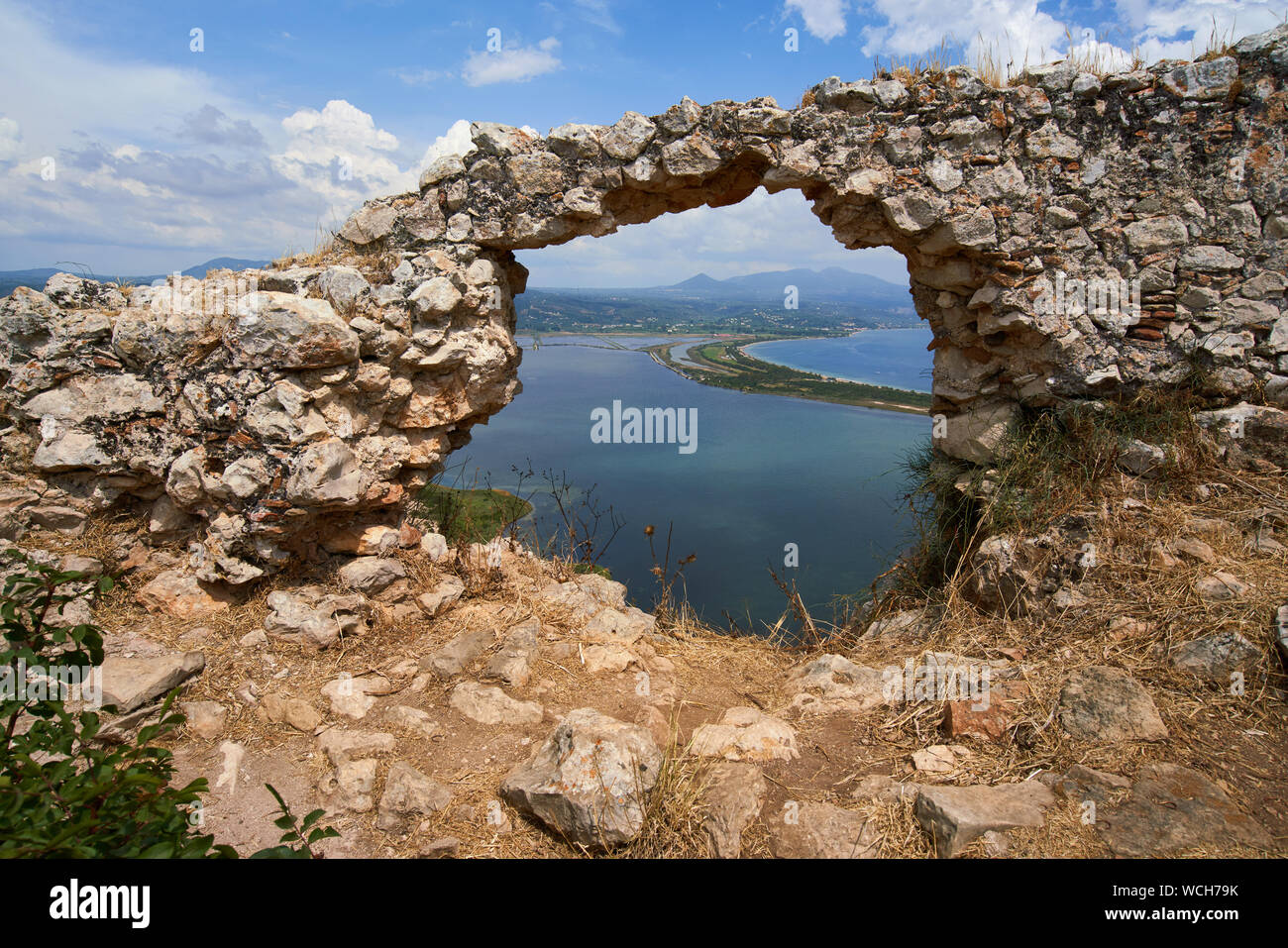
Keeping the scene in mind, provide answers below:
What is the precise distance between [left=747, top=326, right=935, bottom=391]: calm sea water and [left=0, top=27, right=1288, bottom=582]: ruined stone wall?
12.5m

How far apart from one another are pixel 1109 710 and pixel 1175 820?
0.60m

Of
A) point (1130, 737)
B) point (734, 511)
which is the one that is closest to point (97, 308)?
point (1130, 737)

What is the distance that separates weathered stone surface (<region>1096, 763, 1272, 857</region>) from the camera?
2490 millimetres

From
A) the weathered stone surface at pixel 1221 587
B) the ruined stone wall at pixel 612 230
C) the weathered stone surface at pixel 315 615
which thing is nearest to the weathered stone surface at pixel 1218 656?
the weathered stone surface at pixel 1221 587

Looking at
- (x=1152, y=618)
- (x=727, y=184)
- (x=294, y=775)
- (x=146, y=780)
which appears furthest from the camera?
(x=727, y=184)

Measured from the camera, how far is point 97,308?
420 centimetres

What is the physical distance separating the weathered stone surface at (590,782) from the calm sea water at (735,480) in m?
4.36

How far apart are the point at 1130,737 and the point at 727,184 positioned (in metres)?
4.09

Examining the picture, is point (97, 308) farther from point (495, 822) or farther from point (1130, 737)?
point (1130, 737)

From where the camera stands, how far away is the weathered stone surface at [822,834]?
269cm

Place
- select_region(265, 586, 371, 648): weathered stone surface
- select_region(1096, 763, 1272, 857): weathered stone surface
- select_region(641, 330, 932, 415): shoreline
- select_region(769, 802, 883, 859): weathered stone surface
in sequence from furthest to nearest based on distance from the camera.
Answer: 1. select_region(641, 330, 932, 415): shoreline
2. select_region(265, 586, 371, 648): weathered stone surface
3. select_region(769, 802, 883, 859): weathered stone surface
4. select_region(1096, 763, 1272, 857): weathered stone surface

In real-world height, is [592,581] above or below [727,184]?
below

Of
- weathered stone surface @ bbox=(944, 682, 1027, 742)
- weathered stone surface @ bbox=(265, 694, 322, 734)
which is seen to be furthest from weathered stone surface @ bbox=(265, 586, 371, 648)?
weathered stone surface @ bbox=(944, 682, 1027, 742)

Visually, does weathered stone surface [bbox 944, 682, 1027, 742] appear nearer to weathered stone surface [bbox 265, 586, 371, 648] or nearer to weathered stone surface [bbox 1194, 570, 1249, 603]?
weathered stone surface [bbox 1194, 570, 1249, 603]
